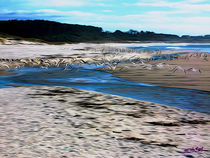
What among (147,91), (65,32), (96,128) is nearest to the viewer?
(96,128)

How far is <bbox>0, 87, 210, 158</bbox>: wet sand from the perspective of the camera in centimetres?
349

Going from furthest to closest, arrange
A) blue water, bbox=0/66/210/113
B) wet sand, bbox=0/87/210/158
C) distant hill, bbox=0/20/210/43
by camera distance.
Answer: distant hill, bbox=0/20/210/43
blue water, bbox=0/66/210/113
wet sand, bbox=0/87/210/158

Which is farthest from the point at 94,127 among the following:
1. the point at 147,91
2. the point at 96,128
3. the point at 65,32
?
the point at 65,32

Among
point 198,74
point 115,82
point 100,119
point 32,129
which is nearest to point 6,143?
point 32,129

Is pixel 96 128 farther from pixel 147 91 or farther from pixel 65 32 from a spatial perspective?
pixel 65 32

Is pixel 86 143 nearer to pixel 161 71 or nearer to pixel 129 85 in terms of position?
pixel 129 85

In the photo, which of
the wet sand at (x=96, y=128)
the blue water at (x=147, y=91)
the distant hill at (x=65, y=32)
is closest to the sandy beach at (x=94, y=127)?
the wet sand at (x=96, y=128)

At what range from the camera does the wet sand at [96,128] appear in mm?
3486

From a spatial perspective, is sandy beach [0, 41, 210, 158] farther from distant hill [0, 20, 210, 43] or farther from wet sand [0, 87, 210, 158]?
distant hill [0, 20, 210, 43]

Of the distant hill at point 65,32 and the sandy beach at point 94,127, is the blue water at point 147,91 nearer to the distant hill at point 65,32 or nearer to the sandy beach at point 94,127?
the sandy beach at point 94,127

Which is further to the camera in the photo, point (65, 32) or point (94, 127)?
point (65, 32)

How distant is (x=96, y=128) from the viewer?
4.30 metres

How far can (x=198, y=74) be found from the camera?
31.8 ft


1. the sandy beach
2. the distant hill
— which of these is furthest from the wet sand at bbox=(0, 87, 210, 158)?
the distant hill
